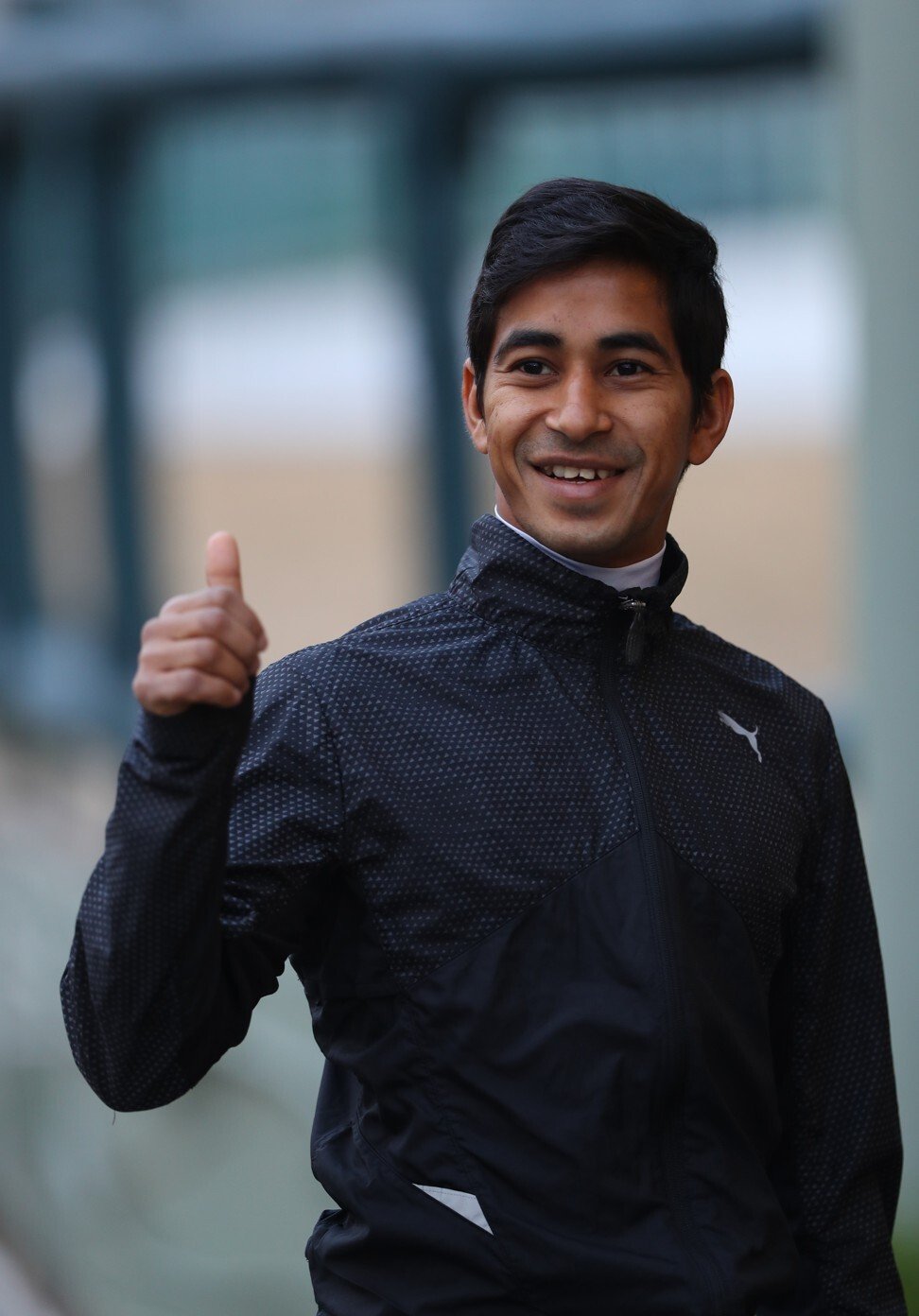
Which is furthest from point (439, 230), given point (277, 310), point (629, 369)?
point (629, 369)

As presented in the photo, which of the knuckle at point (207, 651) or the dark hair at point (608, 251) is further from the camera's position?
the dark hair at point (608, 251)

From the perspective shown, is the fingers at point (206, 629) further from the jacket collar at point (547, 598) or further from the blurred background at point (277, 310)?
the blurred background at point (277, 310)

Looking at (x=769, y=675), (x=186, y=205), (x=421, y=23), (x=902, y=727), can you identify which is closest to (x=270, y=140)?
(x=186, y=205)

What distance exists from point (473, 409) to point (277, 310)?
21.2ft

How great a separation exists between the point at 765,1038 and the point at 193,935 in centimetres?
59

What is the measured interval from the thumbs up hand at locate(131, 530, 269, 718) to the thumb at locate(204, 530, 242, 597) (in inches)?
0.8

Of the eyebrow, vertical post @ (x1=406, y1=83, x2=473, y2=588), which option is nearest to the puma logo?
the eyebrow

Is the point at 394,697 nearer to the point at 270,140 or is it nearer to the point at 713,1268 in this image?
the point at 713,1268

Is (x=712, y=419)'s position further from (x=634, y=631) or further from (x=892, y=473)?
(x=892, y=473)

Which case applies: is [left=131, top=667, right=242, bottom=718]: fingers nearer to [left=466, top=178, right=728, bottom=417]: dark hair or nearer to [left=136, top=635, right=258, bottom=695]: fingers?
[left=136, top=635, right=258, bottom=695]: fingers

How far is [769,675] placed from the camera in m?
2.05

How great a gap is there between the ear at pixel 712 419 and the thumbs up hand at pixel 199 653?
566 millimetres

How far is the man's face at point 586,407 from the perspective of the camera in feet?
5.89

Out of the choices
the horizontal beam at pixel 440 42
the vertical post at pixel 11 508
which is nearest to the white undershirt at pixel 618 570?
the horizontal beam at pixel 440 42
